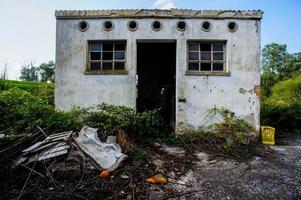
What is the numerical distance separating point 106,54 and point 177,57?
2.39 metres

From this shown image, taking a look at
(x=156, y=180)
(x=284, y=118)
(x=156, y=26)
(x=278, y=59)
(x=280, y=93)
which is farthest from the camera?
(x=278, y=59)

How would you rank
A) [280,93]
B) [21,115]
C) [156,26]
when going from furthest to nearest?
Result: [280,93] → [156,26] → [21,115]

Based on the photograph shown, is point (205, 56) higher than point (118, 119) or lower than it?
higher

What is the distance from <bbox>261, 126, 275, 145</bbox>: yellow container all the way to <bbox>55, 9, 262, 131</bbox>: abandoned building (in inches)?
13.0

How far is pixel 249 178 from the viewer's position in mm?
4285

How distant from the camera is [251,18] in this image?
707 cm

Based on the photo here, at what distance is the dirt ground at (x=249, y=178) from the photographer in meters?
3.63

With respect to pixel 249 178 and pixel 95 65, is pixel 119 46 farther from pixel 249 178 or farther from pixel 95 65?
pixel 249 178

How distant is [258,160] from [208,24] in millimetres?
4350

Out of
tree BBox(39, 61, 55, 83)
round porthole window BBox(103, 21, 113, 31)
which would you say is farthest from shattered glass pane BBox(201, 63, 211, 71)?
tree BBox(39, 61, 55, 83)

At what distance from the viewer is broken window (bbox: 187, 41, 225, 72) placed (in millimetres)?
7301

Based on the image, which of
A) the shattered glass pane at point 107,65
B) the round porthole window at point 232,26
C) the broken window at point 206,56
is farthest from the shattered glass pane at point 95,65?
the round porthole window at point 232,26

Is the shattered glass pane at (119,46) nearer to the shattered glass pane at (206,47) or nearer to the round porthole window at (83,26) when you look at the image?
the round porthole window at (83,26)

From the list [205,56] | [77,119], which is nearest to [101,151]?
[77,119]
